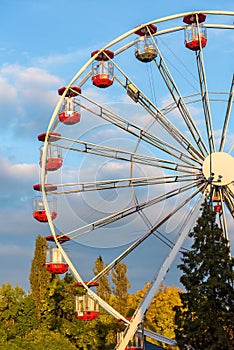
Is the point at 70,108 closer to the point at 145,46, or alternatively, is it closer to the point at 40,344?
the point at 145,46

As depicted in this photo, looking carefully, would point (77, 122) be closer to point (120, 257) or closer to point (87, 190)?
point (87, 190)

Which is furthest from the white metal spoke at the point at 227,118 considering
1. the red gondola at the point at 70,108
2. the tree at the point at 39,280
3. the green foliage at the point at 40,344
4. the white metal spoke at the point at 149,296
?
the tree at the point at 39,280

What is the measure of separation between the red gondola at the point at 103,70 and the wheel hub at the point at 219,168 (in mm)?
5335

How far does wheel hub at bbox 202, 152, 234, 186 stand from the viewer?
2591 centimetres

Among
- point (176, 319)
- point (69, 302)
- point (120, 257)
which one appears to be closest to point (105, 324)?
point (69, 302)

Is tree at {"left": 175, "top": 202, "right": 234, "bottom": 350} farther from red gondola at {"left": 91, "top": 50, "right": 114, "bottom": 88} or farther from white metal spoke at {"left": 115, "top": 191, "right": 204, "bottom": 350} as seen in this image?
red gondola at {"left": 91, "top": 50, "right": 114, "bottom": 88}

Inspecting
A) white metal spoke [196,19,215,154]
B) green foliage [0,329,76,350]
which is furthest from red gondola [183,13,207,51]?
green foliage [0,329,76,350]

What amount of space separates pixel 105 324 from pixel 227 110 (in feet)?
76.1

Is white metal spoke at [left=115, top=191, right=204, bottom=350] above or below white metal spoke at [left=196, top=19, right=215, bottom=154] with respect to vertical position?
below

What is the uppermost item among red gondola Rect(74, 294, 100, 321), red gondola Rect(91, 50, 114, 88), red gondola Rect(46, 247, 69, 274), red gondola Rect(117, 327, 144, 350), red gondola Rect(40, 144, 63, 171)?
red gondola Rect(91, 50, 114, 88)

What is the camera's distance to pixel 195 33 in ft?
91.2

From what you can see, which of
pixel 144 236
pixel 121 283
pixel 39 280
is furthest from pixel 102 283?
pixel 144 236

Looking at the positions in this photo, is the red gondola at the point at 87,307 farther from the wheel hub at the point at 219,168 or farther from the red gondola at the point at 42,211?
the wheel hub at the point at 219,168

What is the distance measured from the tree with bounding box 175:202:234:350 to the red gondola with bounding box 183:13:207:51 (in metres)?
7.95
